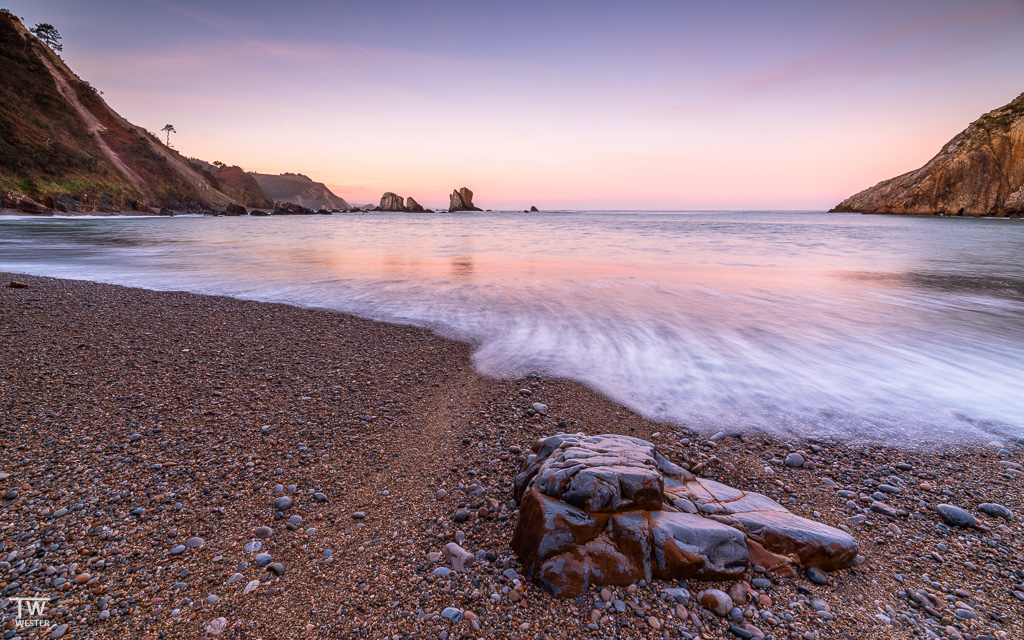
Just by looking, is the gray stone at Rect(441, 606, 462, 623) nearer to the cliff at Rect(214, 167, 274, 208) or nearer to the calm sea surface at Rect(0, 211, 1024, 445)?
the calm sea surface at Rect(0, 211, 1024, 445)

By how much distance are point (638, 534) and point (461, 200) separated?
451 feet

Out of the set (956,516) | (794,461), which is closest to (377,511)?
(794,461)

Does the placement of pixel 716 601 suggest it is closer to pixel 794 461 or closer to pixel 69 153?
pixel 794 461

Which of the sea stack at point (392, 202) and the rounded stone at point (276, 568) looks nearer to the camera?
the rounded stone at point (276, 568)

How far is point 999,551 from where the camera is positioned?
233cm

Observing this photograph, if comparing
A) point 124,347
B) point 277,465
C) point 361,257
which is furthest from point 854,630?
point 361,257

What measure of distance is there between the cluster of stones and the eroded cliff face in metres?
88.9

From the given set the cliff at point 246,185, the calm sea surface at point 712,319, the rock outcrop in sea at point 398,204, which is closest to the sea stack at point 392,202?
the rock outcrop in sea at point 398,204

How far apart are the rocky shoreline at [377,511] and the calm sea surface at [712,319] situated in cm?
68

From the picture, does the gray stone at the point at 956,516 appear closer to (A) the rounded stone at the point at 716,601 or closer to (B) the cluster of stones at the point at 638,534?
(B) the cluster of stones at the point at 638,534

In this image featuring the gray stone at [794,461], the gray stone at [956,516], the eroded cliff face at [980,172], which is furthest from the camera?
the eroded cliff face at [980,172]

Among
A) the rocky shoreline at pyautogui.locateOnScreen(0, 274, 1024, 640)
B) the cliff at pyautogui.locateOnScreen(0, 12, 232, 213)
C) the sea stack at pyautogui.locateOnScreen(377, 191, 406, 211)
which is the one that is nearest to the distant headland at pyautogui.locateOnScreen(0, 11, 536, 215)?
the cliff at pyautogui.locateOnScreen(0, 12, 232, 213)

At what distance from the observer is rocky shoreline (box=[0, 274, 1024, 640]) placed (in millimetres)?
1915

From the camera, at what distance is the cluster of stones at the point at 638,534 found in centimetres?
208
